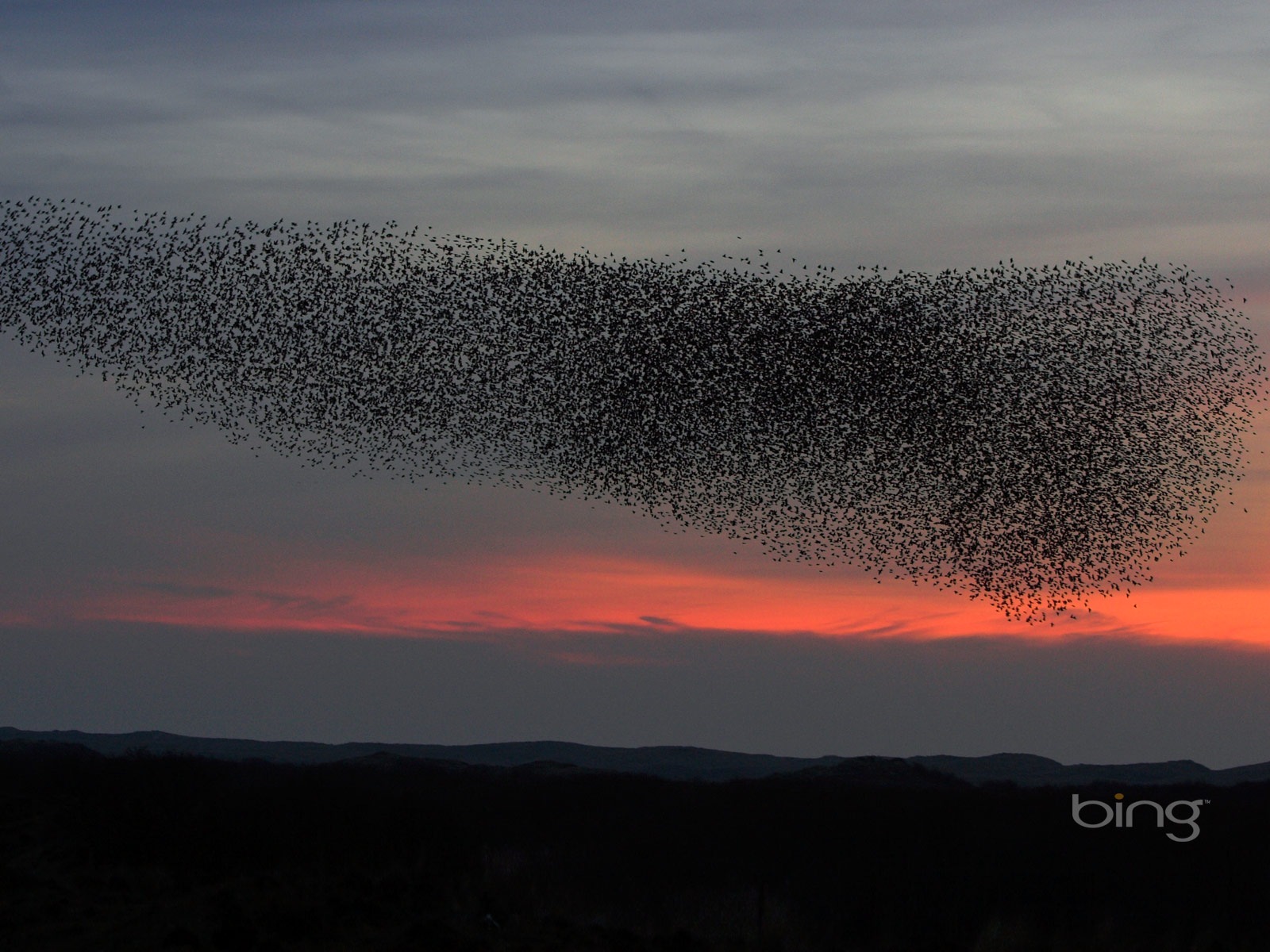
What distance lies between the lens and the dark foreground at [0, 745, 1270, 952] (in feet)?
86.1

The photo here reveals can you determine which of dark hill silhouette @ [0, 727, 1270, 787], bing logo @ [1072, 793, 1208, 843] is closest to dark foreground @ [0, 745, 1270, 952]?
bing logo @ [1072, 793, 1208, 843]

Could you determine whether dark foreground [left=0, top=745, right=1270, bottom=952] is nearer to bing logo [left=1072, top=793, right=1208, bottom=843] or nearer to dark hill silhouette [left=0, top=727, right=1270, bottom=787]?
bing logo [left=1072, top=793, right=1208, bottom=843]

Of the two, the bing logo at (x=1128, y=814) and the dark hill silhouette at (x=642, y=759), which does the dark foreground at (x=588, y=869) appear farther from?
the dark hill silhouette at (x=642, y=759)

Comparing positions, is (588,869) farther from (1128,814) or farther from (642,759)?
(642,759)

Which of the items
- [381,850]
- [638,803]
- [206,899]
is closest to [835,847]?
[638,803]

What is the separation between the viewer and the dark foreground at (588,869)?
26.2m

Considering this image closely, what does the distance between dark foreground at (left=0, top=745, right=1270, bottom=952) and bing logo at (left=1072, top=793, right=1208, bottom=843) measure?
1.26 feet

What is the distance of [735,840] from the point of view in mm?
44062

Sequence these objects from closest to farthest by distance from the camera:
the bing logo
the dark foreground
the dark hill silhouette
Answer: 1. the dark foreground
2. the bing logo
3. the dark hill silhouette

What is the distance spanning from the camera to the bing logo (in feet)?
136

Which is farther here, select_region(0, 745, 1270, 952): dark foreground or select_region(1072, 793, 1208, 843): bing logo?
select_region(1072, 793, 1208, 843): bing logo

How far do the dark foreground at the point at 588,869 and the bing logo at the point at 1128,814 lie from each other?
0.39m

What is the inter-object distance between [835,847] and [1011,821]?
22.1ft

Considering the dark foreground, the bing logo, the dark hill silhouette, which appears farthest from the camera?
the dark hill silhouette
